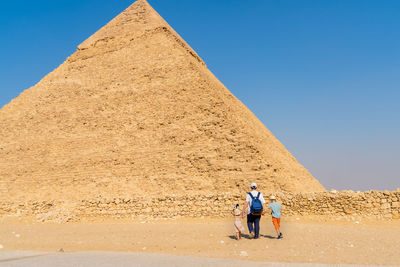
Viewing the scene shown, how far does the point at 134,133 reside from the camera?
21281 mm

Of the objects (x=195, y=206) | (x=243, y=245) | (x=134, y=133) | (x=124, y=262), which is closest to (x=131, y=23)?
(x=134, y=133)

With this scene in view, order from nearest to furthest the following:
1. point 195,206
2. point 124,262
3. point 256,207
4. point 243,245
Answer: point 124,262 < point 243,245 < point 256,207 < point 195,206

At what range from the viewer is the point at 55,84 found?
1121 inches

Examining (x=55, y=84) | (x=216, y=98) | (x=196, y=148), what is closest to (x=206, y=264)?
(x=196, y=148)

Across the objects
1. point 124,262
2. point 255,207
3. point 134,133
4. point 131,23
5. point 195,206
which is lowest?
point 124,262

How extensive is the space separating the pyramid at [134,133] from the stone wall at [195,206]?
1860 mm

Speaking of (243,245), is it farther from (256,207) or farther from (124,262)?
(124,262)

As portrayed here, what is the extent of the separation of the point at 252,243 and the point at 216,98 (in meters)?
13.8

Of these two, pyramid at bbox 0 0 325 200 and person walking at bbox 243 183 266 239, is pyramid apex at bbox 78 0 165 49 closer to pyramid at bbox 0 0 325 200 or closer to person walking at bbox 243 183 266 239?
pyramid at bbox 0 0 325 200

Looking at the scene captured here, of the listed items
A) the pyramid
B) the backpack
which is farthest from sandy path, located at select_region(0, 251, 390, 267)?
the pyramid

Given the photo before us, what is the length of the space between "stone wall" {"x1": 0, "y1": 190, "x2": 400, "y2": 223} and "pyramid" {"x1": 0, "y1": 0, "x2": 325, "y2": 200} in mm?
1860

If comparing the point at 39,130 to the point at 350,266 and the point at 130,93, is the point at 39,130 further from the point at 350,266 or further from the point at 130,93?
the point at 350,266

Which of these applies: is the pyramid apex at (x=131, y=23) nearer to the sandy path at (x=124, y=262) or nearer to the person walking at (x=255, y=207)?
the person walking at (x=255, y=207)

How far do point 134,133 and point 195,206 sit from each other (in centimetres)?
818
